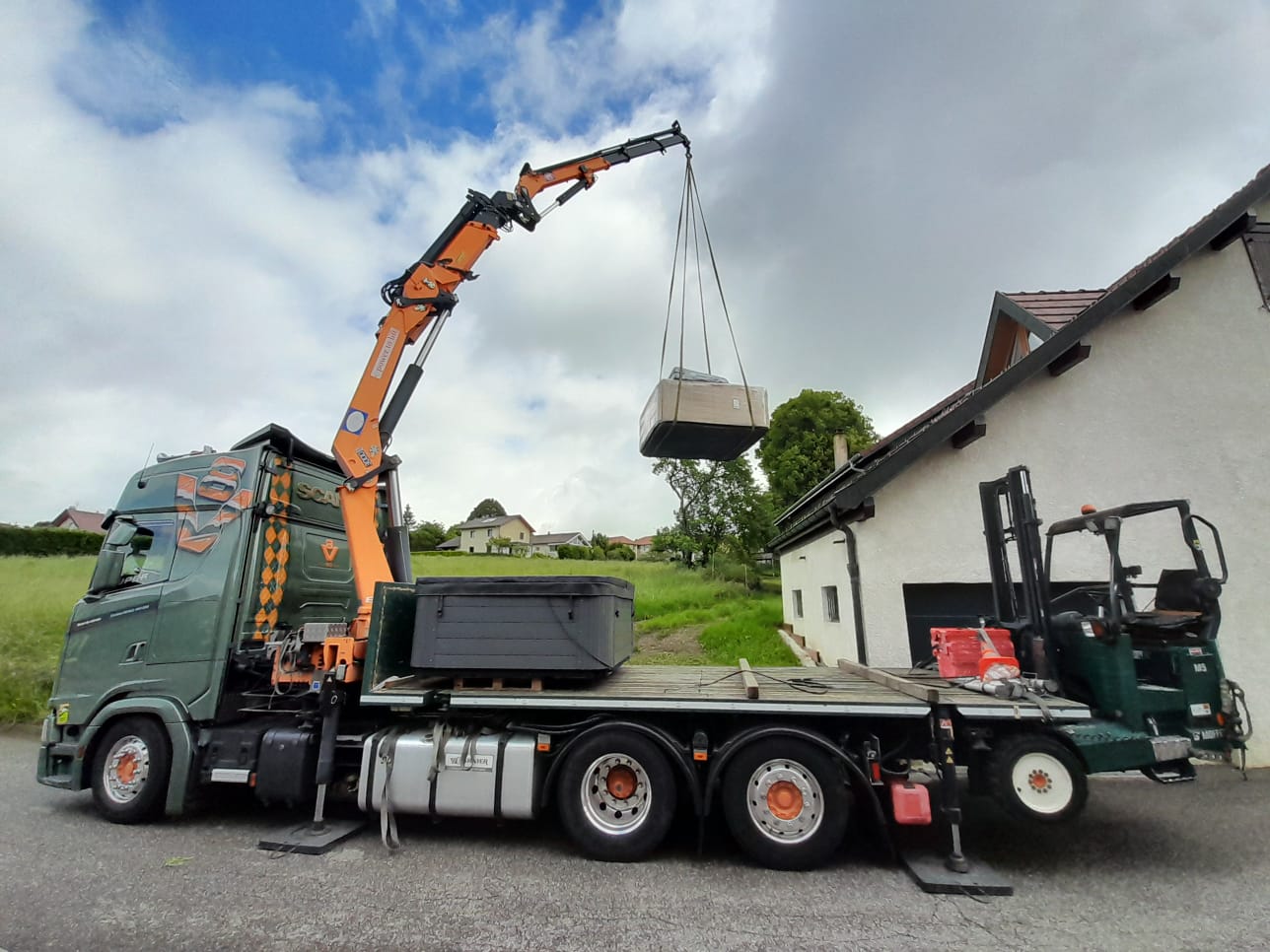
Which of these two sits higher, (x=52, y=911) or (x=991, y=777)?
(x=991, y=777)

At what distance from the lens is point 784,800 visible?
434 centimetres

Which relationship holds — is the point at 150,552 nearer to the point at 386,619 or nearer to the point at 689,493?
the point at 386,619

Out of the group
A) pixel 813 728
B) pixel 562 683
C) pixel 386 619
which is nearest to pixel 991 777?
pixel 813 728

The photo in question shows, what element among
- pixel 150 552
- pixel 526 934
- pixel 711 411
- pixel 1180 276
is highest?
pixel 1180 276

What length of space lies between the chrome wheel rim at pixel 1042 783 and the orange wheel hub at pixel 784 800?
142 centimetres

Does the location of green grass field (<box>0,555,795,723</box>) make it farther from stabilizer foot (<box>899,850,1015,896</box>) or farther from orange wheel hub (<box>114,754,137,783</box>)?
stabilizer foot (<box>899,850,1015,896</box>)

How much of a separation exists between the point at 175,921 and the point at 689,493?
2669 centimetres

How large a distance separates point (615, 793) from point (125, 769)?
4.29 m

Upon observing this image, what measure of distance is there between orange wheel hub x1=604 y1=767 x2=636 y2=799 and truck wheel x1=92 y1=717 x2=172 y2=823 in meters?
3.83

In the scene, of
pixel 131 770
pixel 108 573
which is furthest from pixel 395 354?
pixel 131 770

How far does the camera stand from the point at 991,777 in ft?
13.9

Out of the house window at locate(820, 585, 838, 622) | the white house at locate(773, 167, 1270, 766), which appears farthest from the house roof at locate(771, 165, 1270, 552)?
the house window at locate(820, 585, 838, 622)

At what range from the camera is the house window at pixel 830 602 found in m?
9.06

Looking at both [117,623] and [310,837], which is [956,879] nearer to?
[310,837]
